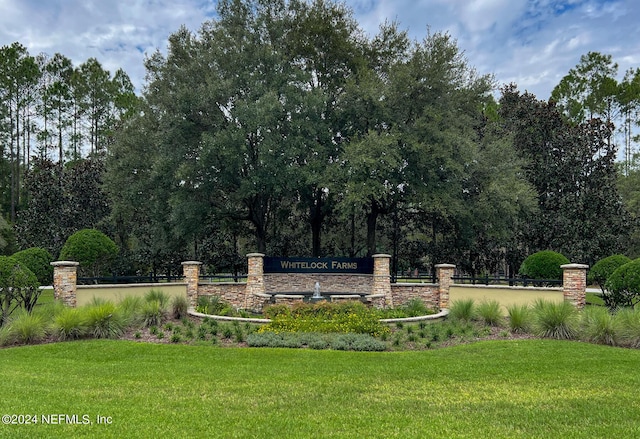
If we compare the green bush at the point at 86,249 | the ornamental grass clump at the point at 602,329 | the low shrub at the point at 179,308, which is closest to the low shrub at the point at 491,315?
the ornamental grass clump at the point at 602,329

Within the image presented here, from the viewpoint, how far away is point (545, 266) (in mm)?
16188

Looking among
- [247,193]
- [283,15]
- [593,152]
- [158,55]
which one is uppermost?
[283,15]

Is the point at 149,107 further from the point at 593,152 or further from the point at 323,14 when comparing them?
the point at 593,152

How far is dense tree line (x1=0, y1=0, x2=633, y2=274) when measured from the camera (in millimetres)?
18969

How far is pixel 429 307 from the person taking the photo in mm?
17141

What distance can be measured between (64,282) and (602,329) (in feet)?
46.0

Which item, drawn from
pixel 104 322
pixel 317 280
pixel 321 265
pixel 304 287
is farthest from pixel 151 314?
pixel 317 280

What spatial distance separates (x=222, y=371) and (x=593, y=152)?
23495mm

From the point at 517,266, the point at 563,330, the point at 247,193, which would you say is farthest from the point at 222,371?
the point at 517,266

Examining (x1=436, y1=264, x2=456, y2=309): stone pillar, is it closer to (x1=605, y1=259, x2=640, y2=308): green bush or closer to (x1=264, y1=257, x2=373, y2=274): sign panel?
(x1=264, y1=257, x2=373, y2=274): sign panel

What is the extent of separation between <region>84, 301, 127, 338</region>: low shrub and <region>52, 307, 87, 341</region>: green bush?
14cm

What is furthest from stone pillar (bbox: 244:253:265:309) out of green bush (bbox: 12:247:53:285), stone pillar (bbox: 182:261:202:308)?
green bush (bbox: 12:247:53:285)

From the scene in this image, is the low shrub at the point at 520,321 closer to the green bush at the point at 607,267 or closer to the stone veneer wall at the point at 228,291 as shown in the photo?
the green bush at the point at 607,267

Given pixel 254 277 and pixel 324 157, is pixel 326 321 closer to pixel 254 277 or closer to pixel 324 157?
pixel 254 277
